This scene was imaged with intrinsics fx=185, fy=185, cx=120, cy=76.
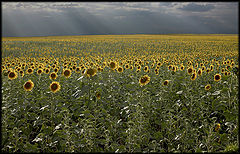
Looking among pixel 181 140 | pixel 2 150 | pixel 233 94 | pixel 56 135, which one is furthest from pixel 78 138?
pixel 233 94

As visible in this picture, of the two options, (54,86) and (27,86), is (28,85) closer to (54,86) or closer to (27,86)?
(27,86)

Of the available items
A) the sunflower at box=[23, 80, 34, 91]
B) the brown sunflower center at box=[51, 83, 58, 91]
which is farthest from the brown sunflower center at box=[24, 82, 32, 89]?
the brown sunflower center at box=[51, 83, 58, 91]

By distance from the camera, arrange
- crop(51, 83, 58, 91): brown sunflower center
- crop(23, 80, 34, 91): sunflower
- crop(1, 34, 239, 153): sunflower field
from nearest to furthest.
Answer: crop(1, 34, 239, 153): sunflower field → crop(51, 83, 58, 91): brown sunflower center → crop(23, 80, 34, 91): sunflower

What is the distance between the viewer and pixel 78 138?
365cm

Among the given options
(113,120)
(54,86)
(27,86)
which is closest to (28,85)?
(27,86)

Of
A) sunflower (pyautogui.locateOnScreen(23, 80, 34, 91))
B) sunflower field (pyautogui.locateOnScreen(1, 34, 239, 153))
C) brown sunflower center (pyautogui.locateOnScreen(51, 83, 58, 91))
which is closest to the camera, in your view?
sunflower field (pyautogui.locateOnScreen(1, 34, 239, 153))

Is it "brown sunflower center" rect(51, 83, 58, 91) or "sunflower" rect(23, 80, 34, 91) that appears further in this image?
"sunflower" rect(23, 80, 34, 91)

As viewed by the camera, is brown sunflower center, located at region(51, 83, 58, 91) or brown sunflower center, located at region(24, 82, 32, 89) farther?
brown sunflower center, located at region(24, 82, 32, 89)

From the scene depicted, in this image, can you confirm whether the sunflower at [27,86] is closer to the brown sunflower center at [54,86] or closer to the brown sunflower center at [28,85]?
the brown sunflower center at [28,85]

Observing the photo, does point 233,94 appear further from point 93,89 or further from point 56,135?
point 56,135

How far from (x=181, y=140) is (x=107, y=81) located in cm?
302

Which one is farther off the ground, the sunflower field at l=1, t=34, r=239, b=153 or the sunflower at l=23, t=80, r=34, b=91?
the sunflower at l=23, t=80, r=34, b=91

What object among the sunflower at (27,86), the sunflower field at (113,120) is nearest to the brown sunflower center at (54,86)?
the sunflower field at (113,120)

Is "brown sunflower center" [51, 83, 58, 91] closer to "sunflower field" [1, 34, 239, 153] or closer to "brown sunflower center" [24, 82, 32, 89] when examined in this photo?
"sunflower field" [1, 34, 239, 153]
